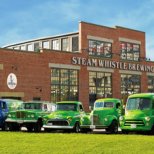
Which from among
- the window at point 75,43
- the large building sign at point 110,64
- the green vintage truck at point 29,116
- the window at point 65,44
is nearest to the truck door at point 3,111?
the green vintage truck at point 29,116

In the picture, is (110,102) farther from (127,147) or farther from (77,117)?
(127,147)

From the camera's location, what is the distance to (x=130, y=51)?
197 ft

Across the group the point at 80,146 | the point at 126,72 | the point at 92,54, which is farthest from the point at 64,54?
the point at 80,146

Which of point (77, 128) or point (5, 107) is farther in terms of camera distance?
point (5, 107)

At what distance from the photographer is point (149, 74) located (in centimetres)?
6250

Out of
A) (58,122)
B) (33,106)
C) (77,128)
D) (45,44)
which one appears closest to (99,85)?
(45,44)

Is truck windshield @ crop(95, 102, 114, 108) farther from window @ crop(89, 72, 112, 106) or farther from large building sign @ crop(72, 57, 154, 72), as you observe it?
window @ crop(89, 72, 112, 106)

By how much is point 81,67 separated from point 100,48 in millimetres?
4522

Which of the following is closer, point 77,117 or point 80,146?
point 80,146

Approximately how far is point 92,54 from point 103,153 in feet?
134

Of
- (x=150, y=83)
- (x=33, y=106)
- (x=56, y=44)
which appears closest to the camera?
(x=33, y=106)

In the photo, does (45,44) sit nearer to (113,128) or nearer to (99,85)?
(99,85)

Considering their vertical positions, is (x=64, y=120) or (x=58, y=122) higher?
(x=64, y=120)

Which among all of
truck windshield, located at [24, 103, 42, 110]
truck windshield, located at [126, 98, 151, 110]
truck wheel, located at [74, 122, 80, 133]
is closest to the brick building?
truck windshield, located at [24, 103, 42, 110]
